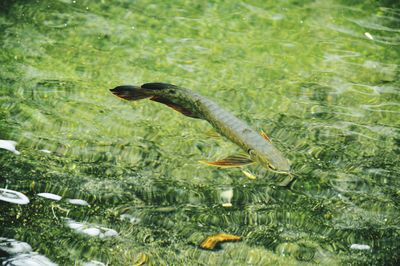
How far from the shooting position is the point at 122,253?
360cm

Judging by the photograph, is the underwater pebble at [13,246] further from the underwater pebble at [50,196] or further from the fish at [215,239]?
the fish at [215,239]

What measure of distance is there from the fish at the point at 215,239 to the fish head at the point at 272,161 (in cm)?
60

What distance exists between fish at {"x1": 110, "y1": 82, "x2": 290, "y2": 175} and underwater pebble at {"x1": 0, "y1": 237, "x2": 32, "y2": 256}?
150 centimetres

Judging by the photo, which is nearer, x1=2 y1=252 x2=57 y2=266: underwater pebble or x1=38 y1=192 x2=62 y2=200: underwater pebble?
x1=2 y1=252 x2=57 y2=266: underwater pebble

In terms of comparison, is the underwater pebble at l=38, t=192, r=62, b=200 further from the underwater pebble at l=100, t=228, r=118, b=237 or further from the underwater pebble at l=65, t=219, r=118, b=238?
the underwater pebble at l=100, t=228, r=118, b=237

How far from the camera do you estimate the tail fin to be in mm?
4855

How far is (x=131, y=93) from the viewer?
489cm

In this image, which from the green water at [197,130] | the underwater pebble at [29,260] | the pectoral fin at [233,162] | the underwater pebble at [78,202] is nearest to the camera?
the underwater pebble at [29,260]

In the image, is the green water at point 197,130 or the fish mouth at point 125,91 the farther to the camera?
the fish mouth at point 125,91

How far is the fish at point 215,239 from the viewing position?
378cm

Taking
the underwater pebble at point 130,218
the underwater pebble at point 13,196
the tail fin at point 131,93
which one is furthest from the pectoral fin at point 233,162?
the underwater pebble at point 13,196

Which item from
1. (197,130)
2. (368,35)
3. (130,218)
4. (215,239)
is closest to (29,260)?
(130,218)

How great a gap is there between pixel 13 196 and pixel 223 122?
5.59ft

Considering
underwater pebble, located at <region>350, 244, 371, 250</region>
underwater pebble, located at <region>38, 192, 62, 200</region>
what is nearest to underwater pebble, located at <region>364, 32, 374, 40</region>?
underwater pebble, located at <region>350, 244, 371, 250</region>
